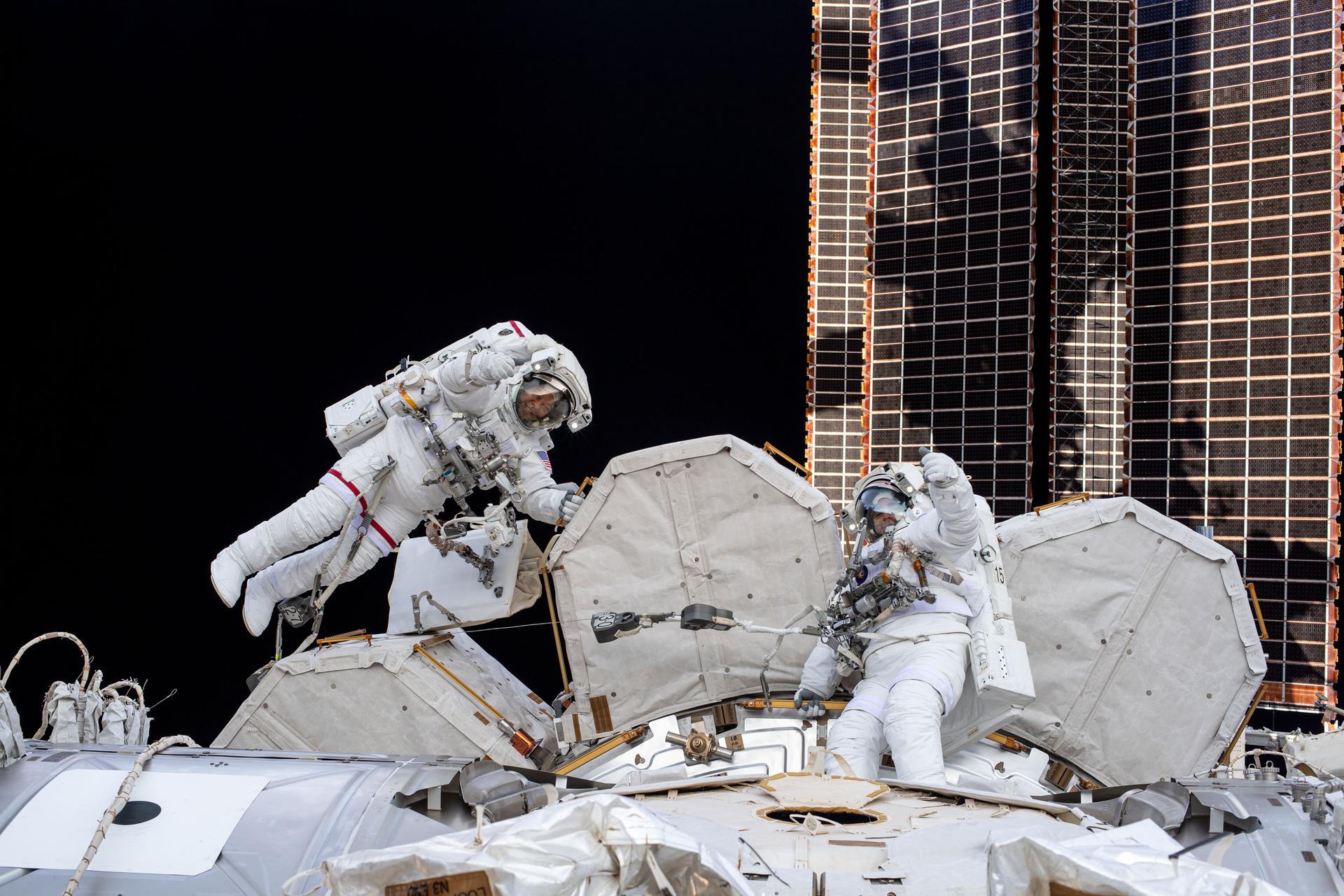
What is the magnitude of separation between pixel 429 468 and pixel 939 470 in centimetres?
256

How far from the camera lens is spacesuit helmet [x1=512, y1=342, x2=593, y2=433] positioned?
5242mm

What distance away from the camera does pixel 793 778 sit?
114 inches

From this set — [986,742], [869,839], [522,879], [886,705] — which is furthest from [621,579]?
[522,879]

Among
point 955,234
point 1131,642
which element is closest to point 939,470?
point 1131,642

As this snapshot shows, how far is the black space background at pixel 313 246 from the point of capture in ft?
25.7

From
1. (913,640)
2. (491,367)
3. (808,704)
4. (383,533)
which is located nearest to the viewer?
(913,640)

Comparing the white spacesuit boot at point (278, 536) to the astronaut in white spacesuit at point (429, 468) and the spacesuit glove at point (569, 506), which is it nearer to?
the astronaut in white spacesuit at point (429, 468)

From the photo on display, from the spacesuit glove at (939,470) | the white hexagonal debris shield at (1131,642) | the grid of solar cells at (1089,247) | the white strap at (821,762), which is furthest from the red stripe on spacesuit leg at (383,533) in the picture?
the grid of solar cells at (1089,247)

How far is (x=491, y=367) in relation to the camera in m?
5.13

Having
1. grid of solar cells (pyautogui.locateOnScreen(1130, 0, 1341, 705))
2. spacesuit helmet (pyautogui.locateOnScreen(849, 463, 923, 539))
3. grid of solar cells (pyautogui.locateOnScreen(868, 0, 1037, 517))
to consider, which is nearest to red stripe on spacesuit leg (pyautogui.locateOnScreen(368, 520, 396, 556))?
spacesuit helmet (pyautogui.locateOnScreen(849, 463, 923, 539))

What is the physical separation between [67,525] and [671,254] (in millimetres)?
4588

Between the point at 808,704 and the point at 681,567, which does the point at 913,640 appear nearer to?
the point at 808,704

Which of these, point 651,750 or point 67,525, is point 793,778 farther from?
point 67,525

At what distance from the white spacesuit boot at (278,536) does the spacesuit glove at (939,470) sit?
2823 mm
